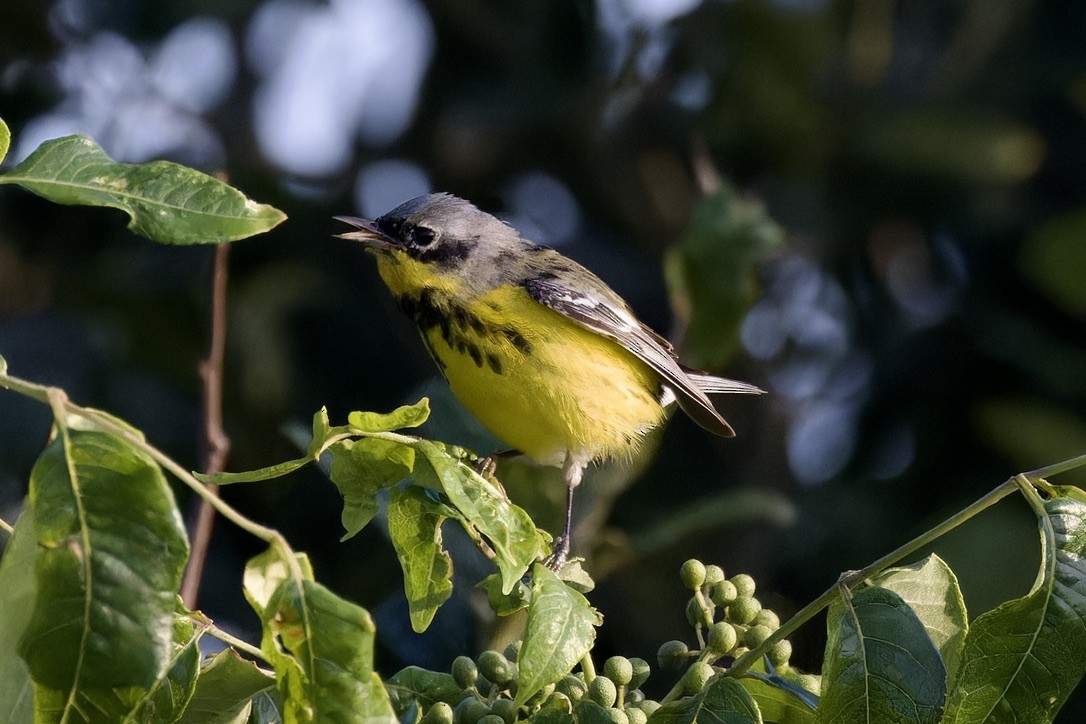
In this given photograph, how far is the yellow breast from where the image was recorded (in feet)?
11.4

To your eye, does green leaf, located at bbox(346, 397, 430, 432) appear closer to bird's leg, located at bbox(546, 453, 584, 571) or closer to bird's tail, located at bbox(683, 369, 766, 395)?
bird's leg, located at bbox(546, 453, 584, 571)

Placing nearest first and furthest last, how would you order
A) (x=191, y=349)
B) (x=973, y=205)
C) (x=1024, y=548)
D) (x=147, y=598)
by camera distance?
1. (x=147, y=598)
2. (x=1024, y=548)
3. (x=191, y=349)
4. (x=973, y=205)

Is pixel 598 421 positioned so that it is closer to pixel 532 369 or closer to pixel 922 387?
pixel 532 369

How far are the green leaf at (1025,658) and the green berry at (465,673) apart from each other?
0.80 meters

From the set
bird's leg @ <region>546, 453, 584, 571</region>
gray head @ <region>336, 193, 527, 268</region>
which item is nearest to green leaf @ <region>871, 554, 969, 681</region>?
bird's leg @ <region>546, 453, 584, 571</region>

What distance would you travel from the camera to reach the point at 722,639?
2.15 m

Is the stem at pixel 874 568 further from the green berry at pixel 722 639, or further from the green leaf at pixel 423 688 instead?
the green leaf at pixel 423 688

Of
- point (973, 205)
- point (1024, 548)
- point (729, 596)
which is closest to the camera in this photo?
point (729, 596)

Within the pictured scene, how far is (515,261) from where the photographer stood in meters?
4.01

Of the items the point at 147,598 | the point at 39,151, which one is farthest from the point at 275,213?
the point at 147,598

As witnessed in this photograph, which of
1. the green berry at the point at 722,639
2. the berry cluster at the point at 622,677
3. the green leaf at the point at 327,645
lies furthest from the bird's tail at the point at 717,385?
the green leaf at the point at 327,645

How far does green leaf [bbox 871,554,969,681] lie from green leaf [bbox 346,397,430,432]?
0.74 m

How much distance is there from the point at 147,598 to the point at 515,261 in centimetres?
278

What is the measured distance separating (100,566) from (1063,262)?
3828 mm
